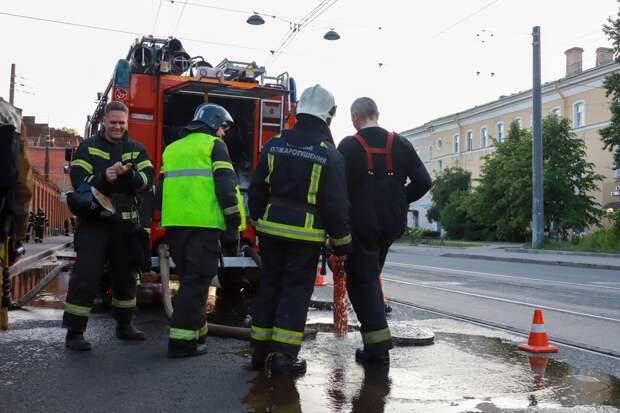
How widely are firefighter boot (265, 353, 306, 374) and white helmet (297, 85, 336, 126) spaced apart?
5.76 ft

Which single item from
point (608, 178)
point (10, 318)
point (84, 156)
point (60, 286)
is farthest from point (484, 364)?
point (608, 178)

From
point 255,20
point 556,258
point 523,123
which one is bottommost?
point 556,258

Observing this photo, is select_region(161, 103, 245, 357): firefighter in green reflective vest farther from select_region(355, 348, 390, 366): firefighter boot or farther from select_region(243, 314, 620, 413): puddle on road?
select_region(355, 348, 390, 366): firefighter boot

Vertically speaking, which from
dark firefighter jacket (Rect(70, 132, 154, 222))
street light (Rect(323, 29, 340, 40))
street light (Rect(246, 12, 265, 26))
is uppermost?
street light (Rect(246, 12, 265, 26))

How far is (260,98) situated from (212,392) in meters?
5.20

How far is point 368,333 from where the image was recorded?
5.16 meters

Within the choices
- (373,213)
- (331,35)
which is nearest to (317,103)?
(373,213)

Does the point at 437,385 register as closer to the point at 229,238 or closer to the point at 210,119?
the point at 229,238

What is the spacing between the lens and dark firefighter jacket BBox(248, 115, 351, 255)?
4816 mm

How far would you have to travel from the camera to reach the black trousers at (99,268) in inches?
215

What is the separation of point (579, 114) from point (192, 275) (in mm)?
44944

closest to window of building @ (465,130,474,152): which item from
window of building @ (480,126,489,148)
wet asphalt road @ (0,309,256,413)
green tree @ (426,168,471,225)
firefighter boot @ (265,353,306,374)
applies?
window of building @ (480,126,489,148)

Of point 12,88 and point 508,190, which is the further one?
point 12,88

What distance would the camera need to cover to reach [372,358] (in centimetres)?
517
